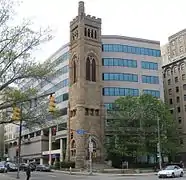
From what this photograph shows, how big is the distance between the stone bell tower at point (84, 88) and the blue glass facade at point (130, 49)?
401 cm

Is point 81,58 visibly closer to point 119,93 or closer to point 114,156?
point 119,93

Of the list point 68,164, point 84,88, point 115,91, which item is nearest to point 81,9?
point 84,88

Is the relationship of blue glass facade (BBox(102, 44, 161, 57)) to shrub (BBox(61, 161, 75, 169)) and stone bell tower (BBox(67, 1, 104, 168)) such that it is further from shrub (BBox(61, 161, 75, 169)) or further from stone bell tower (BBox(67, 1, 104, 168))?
shrub (BBox(61, 161, 75, 169))

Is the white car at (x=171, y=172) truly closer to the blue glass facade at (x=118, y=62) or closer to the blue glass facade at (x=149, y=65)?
the blue glass facade at (x=118, y=62)

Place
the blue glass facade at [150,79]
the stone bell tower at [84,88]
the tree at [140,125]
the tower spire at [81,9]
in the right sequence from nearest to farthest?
the tree at [140,125] < the stone bell tower at [84,88] < the tower spire at [81,9] < the blue glass facade at [150,79]

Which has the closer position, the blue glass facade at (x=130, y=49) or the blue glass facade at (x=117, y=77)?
the blue glass facade at (x=117, y=77)

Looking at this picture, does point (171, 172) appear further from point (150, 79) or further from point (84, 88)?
point (150, 79)

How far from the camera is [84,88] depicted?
67188mm

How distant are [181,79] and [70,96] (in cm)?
3656

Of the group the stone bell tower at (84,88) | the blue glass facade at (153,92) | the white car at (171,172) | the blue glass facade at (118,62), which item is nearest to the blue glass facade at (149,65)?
the blue glass facade at (118,62)

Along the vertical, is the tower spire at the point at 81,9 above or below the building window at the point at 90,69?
above

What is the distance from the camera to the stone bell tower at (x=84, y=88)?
6506 centimetres

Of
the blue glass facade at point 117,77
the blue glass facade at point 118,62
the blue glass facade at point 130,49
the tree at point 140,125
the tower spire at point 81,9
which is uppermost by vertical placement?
the tower spire at point 81,9

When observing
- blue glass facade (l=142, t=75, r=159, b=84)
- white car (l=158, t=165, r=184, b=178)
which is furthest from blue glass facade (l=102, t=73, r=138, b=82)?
white car (l=158, t=165, r=184, b=178)
